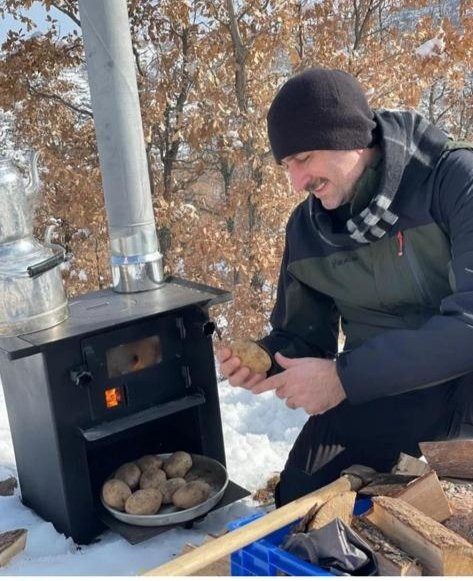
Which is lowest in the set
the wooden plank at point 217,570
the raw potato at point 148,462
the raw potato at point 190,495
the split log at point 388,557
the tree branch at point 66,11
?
the raw potato at point 190,495

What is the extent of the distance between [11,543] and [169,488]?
1.83ft

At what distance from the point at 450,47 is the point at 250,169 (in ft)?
7.49

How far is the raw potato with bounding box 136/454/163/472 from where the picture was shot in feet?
8.71

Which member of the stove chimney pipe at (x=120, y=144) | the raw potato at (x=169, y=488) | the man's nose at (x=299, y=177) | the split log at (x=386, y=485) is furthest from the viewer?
the stove chimney pipe at (x=120, y=144)

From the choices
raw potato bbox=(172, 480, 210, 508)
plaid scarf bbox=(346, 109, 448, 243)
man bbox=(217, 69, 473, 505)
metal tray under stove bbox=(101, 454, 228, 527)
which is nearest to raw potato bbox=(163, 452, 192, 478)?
metal tray under stove bbox=(101, 454, 228, 527)

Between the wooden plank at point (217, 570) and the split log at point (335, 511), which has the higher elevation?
the split log at point (335, 511)

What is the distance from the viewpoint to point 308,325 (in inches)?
103

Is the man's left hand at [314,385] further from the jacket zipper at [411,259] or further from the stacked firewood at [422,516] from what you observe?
the jacket zipper at [411,259]

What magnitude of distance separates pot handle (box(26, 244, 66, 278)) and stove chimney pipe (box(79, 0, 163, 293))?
319mm

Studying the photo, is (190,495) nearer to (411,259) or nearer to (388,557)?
(388,557)

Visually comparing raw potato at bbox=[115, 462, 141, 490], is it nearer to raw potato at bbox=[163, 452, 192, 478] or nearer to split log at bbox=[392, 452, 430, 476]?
raw potato at bbox=[163, 452, 192, 478]

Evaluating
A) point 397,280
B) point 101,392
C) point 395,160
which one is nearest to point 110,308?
point 101,392

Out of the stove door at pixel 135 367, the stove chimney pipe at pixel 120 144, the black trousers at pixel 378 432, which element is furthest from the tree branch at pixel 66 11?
the black trousers at pixel 378 432

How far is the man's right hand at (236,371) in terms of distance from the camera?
230cm
